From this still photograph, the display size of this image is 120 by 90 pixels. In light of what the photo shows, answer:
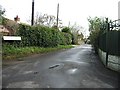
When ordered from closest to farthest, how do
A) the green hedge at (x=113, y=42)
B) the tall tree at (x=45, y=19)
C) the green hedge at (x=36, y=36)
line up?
the green hedge at (x=113, y=42)
the green hedge at (x=36, y=36)
the tall tree at (x=45, y=19)

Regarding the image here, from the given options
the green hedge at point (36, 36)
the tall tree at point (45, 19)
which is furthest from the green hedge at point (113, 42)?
the tall tree at point (45, 19)

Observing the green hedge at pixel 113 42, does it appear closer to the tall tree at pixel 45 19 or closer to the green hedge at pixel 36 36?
the green hedge at pixel 36 36

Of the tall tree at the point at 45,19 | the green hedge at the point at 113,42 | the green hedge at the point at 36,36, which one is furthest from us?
the tall tree at the point at 45,19

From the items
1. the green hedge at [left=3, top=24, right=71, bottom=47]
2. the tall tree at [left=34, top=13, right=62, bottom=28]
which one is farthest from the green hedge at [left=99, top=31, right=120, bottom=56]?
the tall tree at [left=34, top=13, right=62, bottom=28]

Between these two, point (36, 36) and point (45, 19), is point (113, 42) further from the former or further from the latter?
point (45, 19)

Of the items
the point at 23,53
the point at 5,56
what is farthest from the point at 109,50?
the point at 23,53

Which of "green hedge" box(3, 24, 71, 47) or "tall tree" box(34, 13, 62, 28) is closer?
"green hedge" box(3, 24, 71, 47)

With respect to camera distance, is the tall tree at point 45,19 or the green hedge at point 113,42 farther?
the tall tree at point 45,19

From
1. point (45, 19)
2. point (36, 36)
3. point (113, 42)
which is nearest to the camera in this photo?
point (113, 42)

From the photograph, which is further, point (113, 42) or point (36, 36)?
point (36, 36)

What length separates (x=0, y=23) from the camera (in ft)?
65.3

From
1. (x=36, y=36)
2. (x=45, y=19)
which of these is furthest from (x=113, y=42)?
(x=45, y=19)

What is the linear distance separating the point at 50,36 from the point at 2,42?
11.0 metres

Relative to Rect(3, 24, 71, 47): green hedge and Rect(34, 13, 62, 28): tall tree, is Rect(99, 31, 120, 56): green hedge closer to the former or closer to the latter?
Rect(3, 24, 71, 47): green hedge
